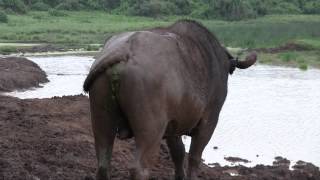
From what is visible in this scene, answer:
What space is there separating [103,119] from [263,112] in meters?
12.3

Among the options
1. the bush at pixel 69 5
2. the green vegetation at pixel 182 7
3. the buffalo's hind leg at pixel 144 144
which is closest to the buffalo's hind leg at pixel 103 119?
the buffalo's hind leg at pixel 144 144

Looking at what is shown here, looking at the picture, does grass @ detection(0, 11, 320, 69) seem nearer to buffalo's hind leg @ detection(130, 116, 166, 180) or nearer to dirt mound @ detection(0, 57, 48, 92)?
dirt mound @ detection(0, 57, 48, 92)

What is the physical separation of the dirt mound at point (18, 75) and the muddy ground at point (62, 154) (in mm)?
6667

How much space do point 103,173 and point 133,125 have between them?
60 centimetres

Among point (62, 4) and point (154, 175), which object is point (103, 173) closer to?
point (154, 175)

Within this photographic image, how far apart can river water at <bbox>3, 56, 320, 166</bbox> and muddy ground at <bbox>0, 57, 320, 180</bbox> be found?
919 millimetres

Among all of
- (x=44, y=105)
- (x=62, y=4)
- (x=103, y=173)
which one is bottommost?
(x=62, y=4)

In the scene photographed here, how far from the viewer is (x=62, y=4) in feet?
217

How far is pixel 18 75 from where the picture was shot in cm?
2225

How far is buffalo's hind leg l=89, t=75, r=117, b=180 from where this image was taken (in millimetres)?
5227

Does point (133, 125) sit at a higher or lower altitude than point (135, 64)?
lower

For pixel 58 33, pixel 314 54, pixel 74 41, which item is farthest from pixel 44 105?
pixel 58 33

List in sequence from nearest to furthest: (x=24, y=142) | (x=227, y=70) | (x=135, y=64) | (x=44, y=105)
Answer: (x=135, y=64)
(x=227, y=70)
(x=24, y=142)
(x=44, y=105)

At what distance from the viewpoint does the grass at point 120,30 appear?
34794 mm
